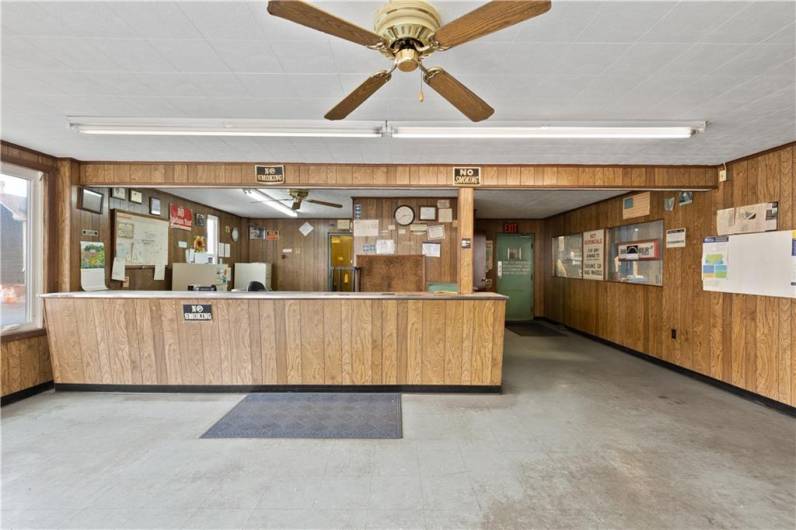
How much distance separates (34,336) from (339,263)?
529cm

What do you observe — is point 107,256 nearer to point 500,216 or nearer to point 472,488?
point 472,488

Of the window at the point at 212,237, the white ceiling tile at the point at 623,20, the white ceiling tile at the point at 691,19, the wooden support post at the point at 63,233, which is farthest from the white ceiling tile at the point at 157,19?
the window at the point at 212,237

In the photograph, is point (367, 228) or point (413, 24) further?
point (367, 228)

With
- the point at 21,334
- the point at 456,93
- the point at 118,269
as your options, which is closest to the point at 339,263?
the point at 118,269

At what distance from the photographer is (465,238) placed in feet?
13.2

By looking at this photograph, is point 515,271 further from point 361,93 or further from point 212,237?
point 361,93

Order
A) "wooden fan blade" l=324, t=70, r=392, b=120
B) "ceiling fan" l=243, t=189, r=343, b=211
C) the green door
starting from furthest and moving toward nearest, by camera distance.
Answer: the green door → "ceiling fan" l=243, t=189, r=343, b=211 → "wooden fan blade" l=324, t=70, r=392, b=120

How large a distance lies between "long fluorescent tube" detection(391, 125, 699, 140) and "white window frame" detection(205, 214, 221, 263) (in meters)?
5.06

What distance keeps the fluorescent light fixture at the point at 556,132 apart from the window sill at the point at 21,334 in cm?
412

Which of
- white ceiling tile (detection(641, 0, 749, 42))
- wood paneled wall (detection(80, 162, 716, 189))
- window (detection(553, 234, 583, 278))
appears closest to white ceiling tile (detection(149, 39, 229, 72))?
wood paneled wall (detection(80, 162, 716, 189))

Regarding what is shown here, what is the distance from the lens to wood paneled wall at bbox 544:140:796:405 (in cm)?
327

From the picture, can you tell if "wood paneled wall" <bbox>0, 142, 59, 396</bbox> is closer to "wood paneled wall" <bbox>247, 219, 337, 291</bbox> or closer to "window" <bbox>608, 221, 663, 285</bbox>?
"wood paneled wall" <bbox>247, 219, 337, 291</bbox>

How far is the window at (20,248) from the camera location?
3383mm

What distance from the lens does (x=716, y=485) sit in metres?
2.20
